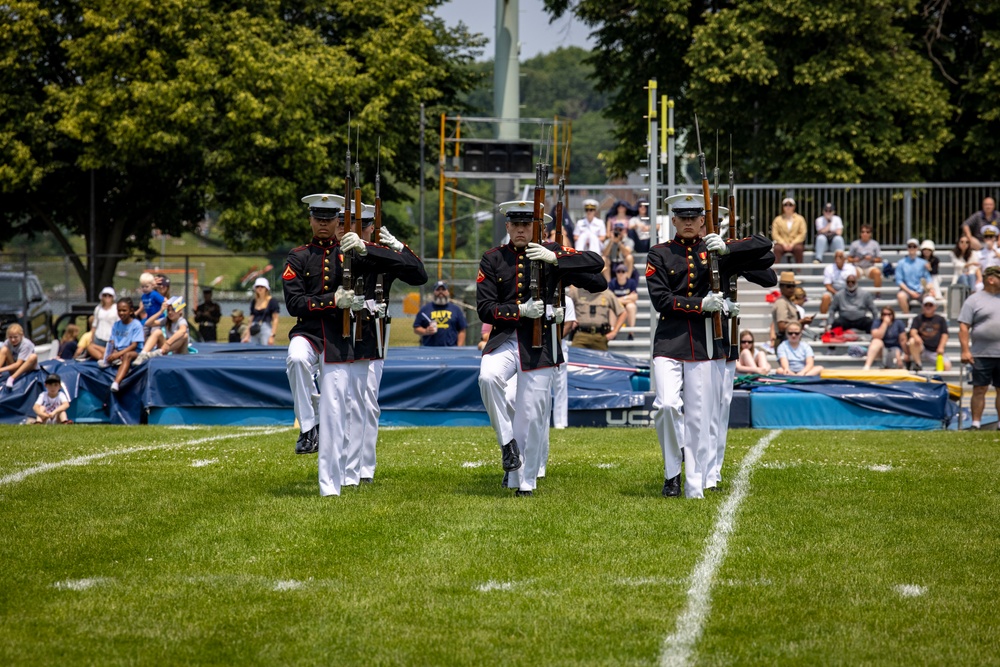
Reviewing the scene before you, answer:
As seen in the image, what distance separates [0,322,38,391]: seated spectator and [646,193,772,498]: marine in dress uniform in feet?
38.6

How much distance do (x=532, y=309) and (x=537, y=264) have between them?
40 cm

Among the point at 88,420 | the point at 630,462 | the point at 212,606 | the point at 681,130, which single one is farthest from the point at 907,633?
the point at 681,130

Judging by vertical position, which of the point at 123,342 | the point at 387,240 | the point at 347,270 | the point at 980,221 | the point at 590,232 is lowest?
the point at 123,342

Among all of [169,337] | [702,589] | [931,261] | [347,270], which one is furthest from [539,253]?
[931,261]

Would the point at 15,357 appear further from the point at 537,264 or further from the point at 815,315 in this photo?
the point at 815,315

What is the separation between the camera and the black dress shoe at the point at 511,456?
9.90 m

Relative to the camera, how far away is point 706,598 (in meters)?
6.82

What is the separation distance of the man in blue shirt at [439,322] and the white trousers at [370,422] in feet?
36.1

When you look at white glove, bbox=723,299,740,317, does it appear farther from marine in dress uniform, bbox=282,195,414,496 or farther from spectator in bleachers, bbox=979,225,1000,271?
spectator in bleachers, bbox=979,225,1000,271

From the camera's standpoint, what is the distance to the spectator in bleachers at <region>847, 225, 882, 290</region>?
26062 mm

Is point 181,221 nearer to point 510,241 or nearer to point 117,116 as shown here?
point 117,116

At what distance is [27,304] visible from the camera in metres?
29.9

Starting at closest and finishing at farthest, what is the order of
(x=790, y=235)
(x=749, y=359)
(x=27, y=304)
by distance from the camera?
(x=749, y=359), (x=790, y=235), (x=27, y=304)

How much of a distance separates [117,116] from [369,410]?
2765 centimetres
